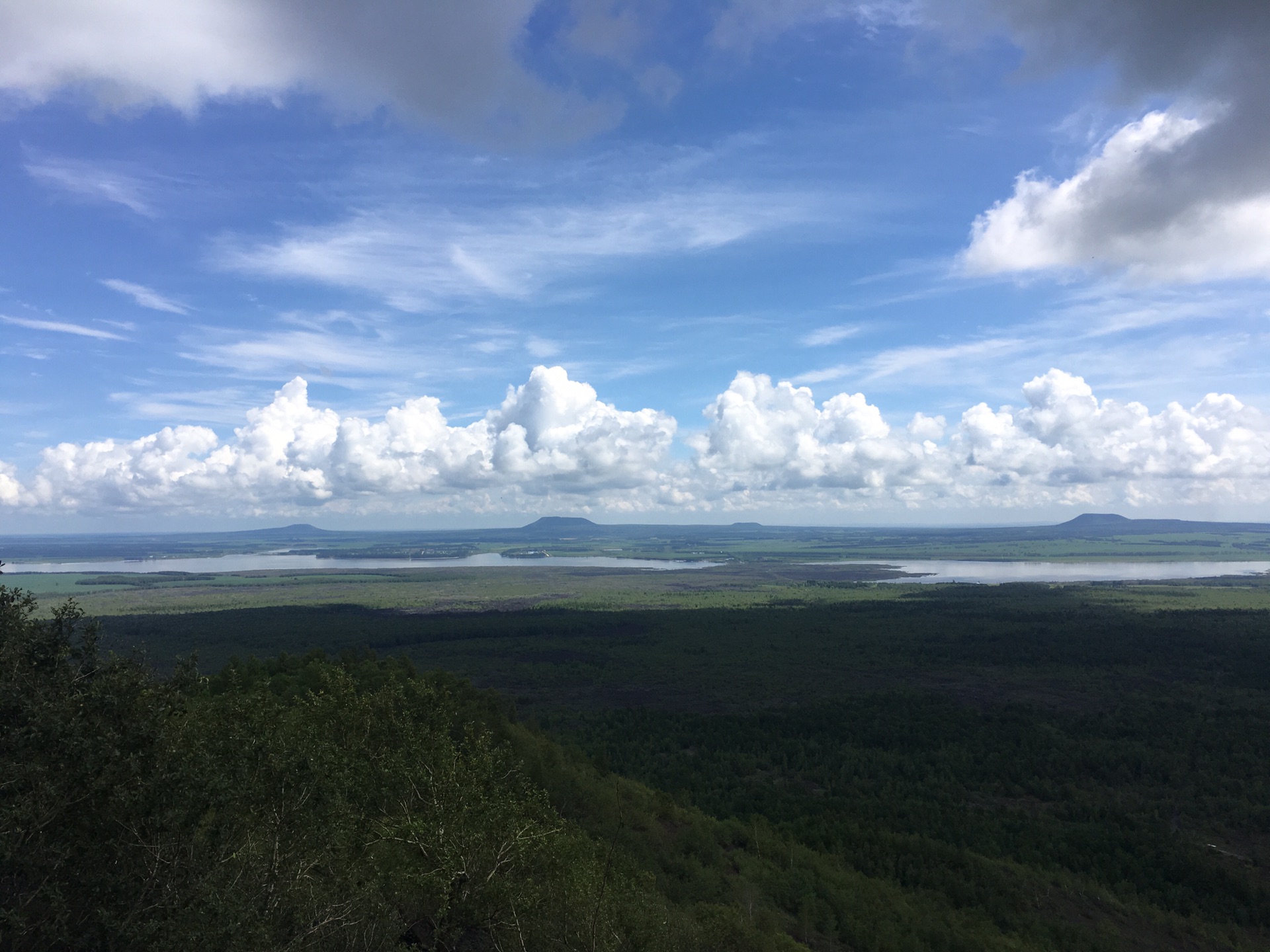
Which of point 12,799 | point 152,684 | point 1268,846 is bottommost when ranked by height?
point 1268,846

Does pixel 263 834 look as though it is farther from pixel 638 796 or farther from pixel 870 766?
pixel 870 766

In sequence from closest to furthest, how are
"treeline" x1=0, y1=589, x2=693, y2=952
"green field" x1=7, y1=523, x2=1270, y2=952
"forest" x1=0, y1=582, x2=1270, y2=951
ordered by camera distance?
"treeline" x1=0, y1=589, x2=693, y2=952 < "forest" x1=0, y1=582, x2=1270, y2=951 < "green field" x1=7, y1=523, x2=1270, y2=952

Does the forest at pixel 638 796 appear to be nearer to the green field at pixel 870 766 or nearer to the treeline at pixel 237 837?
the treeline at pixel 237 837

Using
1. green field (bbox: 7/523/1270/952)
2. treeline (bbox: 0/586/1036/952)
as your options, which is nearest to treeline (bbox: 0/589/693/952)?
treeline (bbox: 0/586/1036/952)

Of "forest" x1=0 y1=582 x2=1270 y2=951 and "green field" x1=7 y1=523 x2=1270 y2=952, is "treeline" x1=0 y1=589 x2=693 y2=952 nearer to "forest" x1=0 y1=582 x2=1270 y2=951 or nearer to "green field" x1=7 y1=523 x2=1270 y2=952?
"forest" x1=0 y1=582 x2=1270 y2=951

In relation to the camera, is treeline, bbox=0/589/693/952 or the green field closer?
treeline, bbox=0/589/693/952

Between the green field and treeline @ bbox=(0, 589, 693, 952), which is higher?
treeline @ bbox=(0, 589, 693, 952)

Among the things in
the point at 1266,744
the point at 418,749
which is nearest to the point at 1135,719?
the point at 1266,744

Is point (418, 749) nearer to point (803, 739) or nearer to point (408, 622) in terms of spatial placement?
point (803, 739)

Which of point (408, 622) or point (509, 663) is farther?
point (408, 622)
